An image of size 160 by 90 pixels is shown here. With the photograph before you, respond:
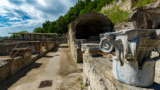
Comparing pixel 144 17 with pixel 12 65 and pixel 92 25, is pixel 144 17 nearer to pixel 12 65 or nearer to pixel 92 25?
pixel 92 25

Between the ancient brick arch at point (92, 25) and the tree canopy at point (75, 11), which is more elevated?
the tree canopy at point (75, 11)

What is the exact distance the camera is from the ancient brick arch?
11.8 meters

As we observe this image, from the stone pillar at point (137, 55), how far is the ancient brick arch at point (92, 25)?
370 inches

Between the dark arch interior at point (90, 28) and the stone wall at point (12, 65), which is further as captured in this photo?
the dark arch interior at point (90, 28)

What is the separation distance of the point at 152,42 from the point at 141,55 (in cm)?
22

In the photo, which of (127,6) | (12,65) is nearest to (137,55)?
(12,65)

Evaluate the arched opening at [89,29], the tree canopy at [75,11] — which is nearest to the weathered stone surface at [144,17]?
the arched opening at [89,29]

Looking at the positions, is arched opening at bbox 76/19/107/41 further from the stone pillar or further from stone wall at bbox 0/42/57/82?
the stone pillar

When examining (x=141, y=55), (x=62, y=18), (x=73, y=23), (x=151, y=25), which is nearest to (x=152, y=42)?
(x=141, y=55)

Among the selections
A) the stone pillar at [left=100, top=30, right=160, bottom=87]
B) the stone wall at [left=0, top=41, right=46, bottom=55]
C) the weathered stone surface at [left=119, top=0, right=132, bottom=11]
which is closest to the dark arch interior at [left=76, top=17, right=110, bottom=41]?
the weathered stone surface at [left=119, top=0, right=132, bottom=11]

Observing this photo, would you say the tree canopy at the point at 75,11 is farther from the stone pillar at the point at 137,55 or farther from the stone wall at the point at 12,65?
the stone pillar at the point at 137,55

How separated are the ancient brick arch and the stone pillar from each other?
940cm

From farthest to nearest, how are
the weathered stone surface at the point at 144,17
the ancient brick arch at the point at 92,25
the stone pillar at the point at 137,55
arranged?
the ancient brick arch at the point at 92,25 < the weathered stone surface at the point at 144,17 < the stone pillar at the point at 137,55

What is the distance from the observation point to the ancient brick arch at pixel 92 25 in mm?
11814
